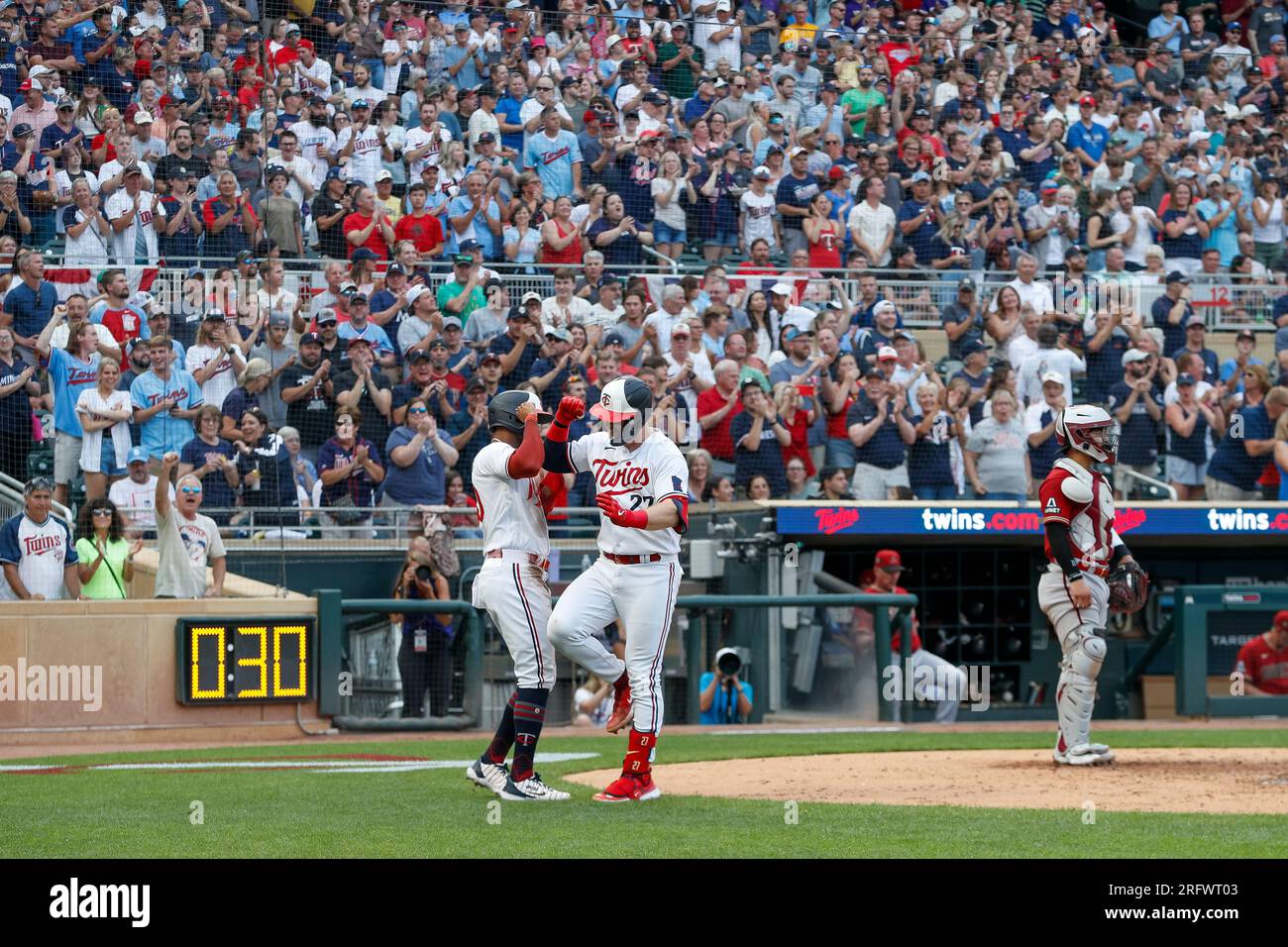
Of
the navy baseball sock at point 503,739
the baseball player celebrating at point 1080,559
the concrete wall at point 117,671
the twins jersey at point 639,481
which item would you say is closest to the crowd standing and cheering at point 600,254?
the concrete wall at point 117,671

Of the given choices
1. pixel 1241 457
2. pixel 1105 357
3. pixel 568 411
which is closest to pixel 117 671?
pixel 568 411

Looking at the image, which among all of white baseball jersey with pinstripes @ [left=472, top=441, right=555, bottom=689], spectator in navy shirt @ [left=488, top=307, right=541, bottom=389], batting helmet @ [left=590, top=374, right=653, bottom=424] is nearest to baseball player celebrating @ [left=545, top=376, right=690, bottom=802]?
batting helmet @ [left=590, top=374, right=653, bottom=424]

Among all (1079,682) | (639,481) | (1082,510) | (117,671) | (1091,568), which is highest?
(639,481)

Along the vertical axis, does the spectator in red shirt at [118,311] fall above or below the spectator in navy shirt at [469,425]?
above

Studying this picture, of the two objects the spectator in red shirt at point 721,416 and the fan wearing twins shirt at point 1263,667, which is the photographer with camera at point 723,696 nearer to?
the spectator in red shirt at point 721,416

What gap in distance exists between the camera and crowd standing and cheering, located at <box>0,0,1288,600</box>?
1484cm

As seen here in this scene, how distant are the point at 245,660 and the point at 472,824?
635 centimetres

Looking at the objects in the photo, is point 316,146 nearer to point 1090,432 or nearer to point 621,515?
point 1090,432

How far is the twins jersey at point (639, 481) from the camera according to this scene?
830 centimetres

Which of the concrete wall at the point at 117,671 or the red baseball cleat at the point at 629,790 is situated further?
the concrete wall at the point at 117,671

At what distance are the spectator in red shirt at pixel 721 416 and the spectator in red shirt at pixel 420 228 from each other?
3.13 m

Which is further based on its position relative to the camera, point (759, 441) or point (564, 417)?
point (759, 441)

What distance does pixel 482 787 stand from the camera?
884 centimetres

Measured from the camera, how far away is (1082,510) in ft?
33.5
